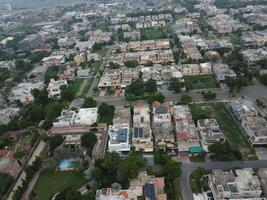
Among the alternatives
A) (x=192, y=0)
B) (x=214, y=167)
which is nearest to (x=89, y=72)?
(x=214, y=167)

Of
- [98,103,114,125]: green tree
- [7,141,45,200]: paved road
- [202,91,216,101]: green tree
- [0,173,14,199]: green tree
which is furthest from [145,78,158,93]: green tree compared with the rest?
[0,173,14,199]: green tree

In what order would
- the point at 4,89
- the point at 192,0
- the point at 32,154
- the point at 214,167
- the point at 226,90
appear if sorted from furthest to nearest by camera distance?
the point at 192,0 → the point at 4,89 → the point at 226,90 → the point at 32,154 → the point at 214,167

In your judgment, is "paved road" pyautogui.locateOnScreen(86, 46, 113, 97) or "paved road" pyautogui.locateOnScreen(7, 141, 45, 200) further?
"paved road" pyautogui.locateOnScreen(86, 46, 113, 97)

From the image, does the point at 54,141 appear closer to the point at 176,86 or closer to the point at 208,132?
the point at 208,132

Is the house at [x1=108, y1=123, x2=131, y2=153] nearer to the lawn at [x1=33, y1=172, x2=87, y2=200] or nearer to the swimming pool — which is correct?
the swimming pool

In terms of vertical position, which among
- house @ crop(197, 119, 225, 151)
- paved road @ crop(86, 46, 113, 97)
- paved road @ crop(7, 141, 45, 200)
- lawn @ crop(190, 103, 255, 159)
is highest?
house @ crop(197, 119, 225, 151)

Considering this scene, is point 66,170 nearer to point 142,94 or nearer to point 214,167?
point 214,167

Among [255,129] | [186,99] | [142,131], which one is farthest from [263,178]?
[186,99]

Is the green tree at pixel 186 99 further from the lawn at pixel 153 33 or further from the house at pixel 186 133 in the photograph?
the lawn at pixel 153 33
